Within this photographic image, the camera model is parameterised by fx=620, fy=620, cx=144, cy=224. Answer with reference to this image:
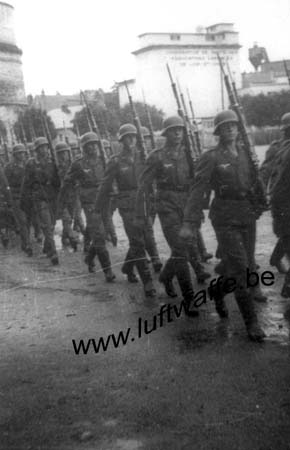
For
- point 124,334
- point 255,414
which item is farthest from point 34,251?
point 255,414

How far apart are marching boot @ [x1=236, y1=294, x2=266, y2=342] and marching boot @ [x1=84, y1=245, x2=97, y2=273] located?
3919 millimetres

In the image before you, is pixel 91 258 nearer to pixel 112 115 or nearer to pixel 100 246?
pixel 100 246

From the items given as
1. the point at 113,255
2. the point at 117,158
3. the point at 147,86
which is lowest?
the point at 113,255

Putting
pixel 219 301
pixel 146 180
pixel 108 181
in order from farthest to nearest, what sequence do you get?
pixel 108 181 → pixel 146 180 → pixel 219 301

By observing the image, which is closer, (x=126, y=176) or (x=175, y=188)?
(x=175, y=188)

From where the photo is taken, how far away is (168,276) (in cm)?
692

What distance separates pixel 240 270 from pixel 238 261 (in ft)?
0.27

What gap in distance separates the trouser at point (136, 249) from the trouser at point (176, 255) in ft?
1.88

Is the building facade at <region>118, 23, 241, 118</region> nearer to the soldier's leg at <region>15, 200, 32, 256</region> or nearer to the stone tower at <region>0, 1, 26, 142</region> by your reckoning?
the stone tower at <region>0, 1, 26, 142</region>

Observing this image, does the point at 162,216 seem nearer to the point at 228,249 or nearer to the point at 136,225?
the point at 136,225

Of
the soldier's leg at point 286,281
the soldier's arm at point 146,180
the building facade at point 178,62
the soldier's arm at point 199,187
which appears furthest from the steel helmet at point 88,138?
the building facade at point 178,62

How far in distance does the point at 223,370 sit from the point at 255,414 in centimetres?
86

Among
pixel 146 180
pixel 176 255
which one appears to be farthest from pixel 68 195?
pixel 176 255

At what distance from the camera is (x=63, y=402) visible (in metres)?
4.43
